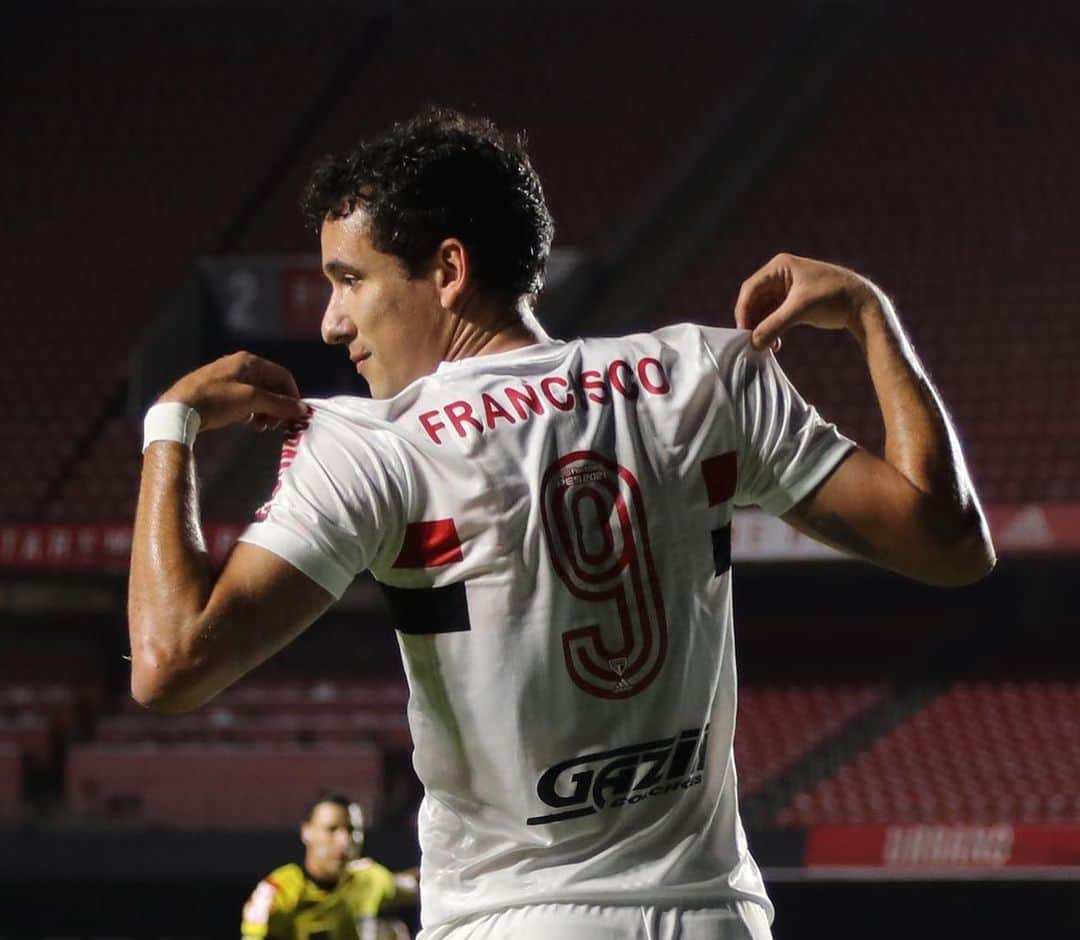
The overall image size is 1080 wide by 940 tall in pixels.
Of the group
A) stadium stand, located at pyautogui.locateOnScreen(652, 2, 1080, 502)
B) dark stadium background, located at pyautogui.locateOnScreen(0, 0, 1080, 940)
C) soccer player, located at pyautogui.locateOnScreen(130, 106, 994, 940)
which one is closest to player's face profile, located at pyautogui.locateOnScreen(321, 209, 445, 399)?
soccer player, located at pyautogui.locateOnScreen(130, 106, 994, 940)

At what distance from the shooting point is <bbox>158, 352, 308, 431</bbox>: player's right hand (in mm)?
1615

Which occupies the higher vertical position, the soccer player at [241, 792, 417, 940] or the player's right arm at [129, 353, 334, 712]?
the soccer player at [241, 792, 417, 940]

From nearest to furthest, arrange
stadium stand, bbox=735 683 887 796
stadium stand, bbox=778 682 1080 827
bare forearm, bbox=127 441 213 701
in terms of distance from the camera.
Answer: bare forearm, bbox=127 441 213 701
stadium stand, bbox=778 682 1080 827
stadium stand, bbox=735 683 887 796

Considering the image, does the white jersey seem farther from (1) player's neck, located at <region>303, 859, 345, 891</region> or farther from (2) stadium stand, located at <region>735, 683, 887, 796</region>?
(2) stadium stand, located at <region>735, 683, 887, 796</region>

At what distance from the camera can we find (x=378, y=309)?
5.44 ft

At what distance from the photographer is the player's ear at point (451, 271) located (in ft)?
5.44

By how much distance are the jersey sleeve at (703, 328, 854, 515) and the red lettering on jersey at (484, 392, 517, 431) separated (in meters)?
0.22

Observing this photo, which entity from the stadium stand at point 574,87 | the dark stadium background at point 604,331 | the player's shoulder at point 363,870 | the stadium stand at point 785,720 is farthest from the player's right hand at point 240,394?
the stadium stand at point 574,87

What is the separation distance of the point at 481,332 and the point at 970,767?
36.7 feet

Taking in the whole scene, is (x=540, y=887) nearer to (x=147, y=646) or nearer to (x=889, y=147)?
(x=147, y=646)

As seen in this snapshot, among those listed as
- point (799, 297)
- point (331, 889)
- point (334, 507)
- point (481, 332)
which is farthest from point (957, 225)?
point (334, 507)

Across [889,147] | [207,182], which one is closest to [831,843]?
[889,147]

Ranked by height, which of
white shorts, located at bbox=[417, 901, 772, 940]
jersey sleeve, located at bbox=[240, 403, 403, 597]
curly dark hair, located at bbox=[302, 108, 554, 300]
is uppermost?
curly dark hair, located at bbox=[302, 108, 554, 300]

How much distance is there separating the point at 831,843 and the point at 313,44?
10.4m
